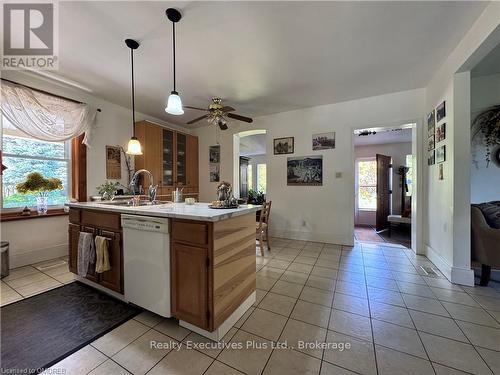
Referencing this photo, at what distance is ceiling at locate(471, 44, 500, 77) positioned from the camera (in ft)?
7.63

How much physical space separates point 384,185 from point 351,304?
4441mm

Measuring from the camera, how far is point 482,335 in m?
1.50

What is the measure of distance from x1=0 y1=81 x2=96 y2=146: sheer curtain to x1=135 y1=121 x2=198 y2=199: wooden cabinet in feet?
3.13

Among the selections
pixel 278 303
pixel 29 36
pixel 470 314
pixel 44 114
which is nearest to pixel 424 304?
pixel 470 314

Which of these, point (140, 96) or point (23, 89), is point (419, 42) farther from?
point (23, 89)

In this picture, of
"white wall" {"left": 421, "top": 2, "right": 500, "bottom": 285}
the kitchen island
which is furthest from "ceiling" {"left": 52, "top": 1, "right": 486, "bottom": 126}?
the kitchen island

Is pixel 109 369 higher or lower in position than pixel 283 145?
lower

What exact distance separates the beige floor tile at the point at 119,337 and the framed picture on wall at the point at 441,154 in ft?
12.3

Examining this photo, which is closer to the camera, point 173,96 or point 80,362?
point 80,362

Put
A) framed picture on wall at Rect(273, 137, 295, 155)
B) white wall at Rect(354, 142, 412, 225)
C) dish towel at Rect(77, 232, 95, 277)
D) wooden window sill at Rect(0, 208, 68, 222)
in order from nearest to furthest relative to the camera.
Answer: dish towel at Rect(77, 232, 95, 277) < wooden window sill at Rect(0, 208, 68, 222) < framed picture on wall at Rect(273, 137, 295, 155) < white wall at Rect(354, 142, 412, 225)

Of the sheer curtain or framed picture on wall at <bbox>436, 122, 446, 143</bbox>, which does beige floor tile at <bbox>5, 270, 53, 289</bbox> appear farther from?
framed picture on wall at <bbox>436, 122, 446, 143</bbox>

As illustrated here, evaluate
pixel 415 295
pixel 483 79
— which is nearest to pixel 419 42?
pixel 483 79

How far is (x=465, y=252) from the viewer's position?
227cm

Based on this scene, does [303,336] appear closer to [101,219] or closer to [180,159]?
[101,219]
